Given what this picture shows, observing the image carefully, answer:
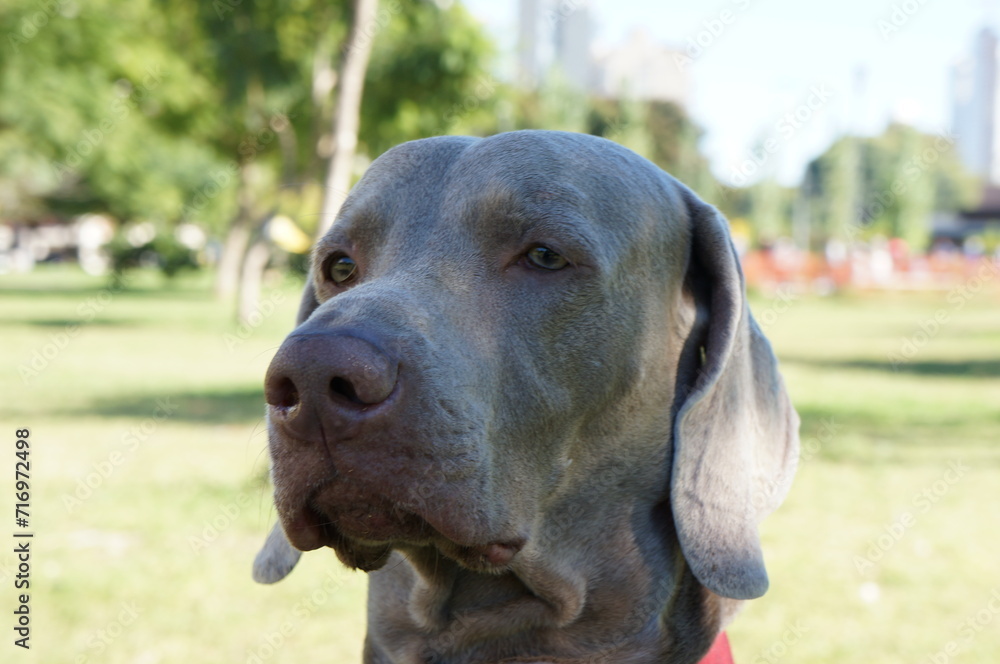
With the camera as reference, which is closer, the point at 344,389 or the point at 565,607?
the point at 344,389

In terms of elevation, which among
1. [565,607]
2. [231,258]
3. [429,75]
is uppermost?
[565,607]

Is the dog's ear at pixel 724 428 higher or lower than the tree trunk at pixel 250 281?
higher

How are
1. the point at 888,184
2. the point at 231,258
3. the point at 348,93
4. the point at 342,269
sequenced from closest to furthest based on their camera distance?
the point at 342,269 < the point at 348,93 < the point at 231,258 < the point at 888,184

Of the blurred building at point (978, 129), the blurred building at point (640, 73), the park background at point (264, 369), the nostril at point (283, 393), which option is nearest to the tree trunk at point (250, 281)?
the park background at point (264, 369)

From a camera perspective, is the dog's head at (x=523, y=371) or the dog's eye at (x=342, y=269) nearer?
the dog's head at (x=523, y=371)

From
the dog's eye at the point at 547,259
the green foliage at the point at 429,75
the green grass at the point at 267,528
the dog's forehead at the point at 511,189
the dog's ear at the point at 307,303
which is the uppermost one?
the dog's forehead at the point at 511,189

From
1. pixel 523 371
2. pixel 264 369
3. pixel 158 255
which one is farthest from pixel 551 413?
pixel 158 255

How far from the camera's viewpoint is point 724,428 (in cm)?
242

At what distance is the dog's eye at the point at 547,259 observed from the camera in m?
2.26

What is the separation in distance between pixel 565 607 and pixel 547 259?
2.68 ft

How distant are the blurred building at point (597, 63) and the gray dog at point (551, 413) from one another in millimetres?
20982

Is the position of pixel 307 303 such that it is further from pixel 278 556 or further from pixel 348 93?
pixel 348 93

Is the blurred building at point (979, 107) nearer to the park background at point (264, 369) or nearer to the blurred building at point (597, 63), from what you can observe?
the blurred building at point (597, 63)

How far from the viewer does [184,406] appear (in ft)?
37.0
